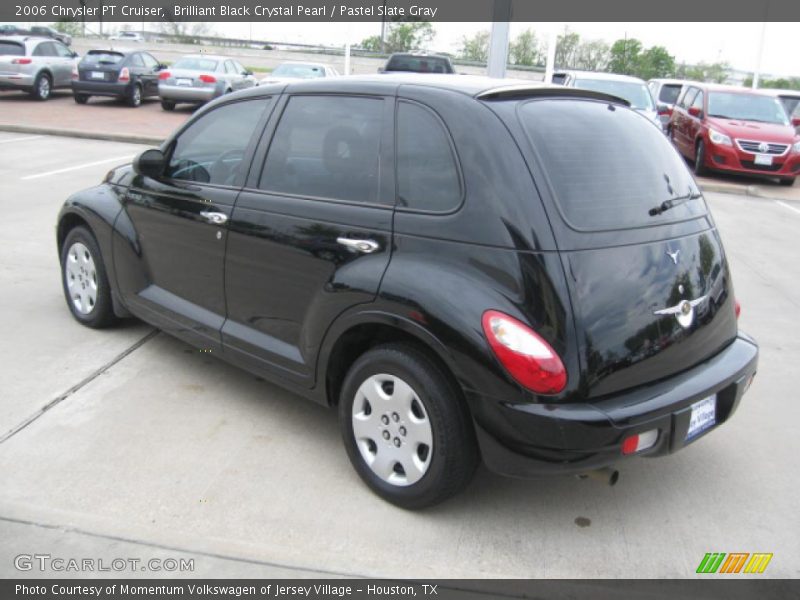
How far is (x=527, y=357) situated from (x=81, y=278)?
11.4 ft

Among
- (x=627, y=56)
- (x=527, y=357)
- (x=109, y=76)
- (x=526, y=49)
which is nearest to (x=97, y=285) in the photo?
(x=527, y=357)

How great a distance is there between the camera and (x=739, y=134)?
12922 mm

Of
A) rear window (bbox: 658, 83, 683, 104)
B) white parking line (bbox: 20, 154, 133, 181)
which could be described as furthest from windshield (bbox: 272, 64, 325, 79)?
rear window (bbox: 658, 83, 683, 104)

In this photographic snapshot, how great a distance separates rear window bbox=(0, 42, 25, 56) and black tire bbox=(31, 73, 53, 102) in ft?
2.22

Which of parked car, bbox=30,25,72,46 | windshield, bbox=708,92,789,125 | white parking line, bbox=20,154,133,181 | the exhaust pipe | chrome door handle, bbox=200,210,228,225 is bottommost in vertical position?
the exhaust pipe

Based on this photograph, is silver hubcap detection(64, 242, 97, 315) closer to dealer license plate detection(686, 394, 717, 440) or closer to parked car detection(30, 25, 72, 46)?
dealer license plate detection(686, 394, 717, 440)

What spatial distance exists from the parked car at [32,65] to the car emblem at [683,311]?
65.0 feet

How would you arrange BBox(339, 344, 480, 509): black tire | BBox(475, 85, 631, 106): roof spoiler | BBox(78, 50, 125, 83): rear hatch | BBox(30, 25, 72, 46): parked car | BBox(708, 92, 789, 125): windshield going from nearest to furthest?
1. BBox(339, 344, 480, 509): black tire
2. BBox(475, 85, 631, 106): roof spoiler
3. BBox(708, 92, 789, 125): windshield
4. BBox(78, 50, 125, 83): rear hatch
5. BBox(30, 25, 72, 46): parked car

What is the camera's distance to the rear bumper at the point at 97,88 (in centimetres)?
1892

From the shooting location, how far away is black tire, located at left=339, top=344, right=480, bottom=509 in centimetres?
291

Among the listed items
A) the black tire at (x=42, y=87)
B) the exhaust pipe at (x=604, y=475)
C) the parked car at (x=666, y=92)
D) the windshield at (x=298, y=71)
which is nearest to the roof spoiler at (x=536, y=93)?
the exhaust pipe at (x=604, y=475)

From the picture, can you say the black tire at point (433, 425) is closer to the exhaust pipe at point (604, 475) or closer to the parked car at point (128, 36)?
the exhaust pipe at point (604, 475)
